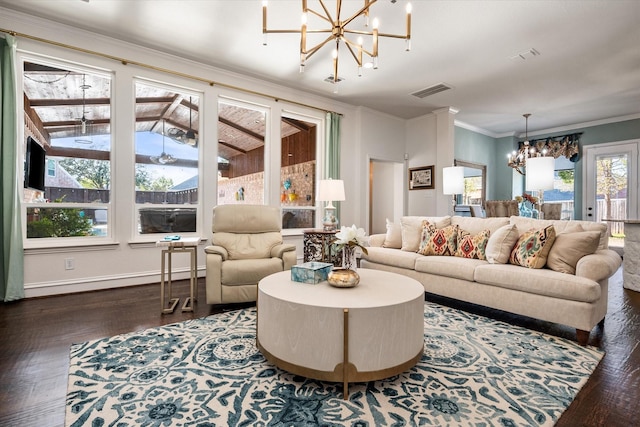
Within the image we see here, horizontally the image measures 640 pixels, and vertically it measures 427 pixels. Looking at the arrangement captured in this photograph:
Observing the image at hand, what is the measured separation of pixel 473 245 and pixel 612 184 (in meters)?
5.49

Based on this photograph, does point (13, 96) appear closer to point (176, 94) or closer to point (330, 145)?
point (176, 94)

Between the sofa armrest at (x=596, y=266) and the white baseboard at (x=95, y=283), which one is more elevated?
the sofa armrest at (x=596, y=266)

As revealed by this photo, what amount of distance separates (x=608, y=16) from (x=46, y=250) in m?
6.09

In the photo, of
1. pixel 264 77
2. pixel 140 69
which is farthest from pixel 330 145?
pixel 140 69

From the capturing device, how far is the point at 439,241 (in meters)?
3.48

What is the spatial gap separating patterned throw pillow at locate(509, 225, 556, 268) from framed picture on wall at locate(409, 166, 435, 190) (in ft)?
10.9

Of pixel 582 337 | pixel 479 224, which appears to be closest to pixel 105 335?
pixel 582 337

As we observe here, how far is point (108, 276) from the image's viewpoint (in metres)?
3.66

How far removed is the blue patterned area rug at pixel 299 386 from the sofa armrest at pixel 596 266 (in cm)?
54

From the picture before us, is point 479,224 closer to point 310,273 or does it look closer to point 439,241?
point 439,241

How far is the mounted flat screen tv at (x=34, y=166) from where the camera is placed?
3154mm

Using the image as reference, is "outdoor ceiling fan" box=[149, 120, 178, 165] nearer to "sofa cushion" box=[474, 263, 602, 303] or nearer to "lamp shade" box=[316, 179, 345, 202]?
"lamp shade" box=[316, 179, 345, 202]

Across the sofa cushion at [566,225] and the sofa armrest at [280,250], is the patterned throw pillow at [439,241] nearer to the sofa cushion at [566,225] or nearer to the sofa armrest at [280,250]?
the sofa cushion at [566,225]

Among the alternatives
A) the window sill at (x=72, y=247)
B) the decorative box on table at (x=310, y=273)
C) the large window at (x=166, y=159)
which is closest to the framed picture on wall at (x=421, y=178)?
the large window at (x=166, y=159)
